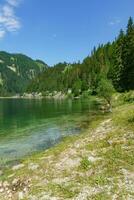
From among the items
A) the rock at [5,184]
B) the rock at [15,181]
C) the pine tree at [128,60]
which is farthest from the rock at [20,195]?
the pine tree at [128,60]

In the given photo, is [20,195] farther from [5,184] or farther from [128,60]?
[128,60]

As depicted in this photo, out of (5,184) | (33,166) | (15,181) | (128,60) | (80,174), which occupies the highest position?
(128,60)

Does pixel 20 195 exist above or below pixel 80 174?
below

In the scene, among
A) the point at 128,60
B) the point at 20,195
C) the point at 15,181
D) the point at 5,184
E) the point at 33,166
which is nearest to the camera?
the point at 20,195

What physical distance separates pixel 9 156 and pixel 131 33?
251 ft

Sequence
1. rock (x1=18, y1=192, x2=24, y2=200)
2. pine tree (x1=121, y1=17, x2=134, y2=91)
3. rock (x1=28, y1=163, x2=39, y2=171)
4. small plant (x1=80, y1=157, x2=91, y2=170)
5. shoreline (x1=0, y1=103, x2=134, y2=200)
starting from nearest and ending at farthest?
shoreline (x1=0, y1=103, x2=134, y2=200), rock (x1=18, y1=192, x2=24, y2=200), small plant (x1=80, y1=157, x2=91, y2=170), rock (x1=28, y1=163, x2=39, y2=171), pine tree (x1=121, y1=17, x2=134, y2=91)

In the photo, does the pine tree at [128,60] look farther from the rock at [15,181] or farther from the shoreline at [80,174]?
the rock at [15,181]

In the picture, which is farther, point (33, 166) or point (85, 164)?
point (33, 166)

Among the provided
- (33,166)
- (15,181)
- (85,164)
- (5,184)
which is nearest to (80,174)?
(85,164)

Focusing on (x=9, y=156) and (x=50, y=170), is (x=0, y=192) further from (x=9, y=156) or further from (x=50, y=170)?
(x=9, y=156)

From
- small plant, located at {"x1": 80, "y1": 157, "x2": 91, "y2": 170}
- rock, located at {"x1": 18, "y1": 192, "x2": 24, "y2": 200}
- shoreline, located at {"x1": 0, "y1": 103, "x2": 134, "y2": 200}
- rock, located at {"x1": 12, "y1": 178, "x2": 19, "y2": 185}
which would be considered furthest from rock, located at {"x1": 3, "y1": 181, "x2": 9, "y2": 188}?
small plant, located at {"x1": 80, "y1": 157, "x2": 91, "y2": 170}

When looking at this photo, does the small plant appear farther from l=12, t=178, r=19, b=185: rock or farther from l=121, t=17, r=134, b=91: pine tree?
l=121, t=17, r=134, b=91: pine tree

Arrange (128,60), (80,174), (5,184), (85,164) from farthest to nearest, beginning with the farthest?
(128,60)
(85,164)
(5,184)
(80,174)

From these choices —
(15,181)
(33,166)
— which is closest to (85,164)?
(33,166)
